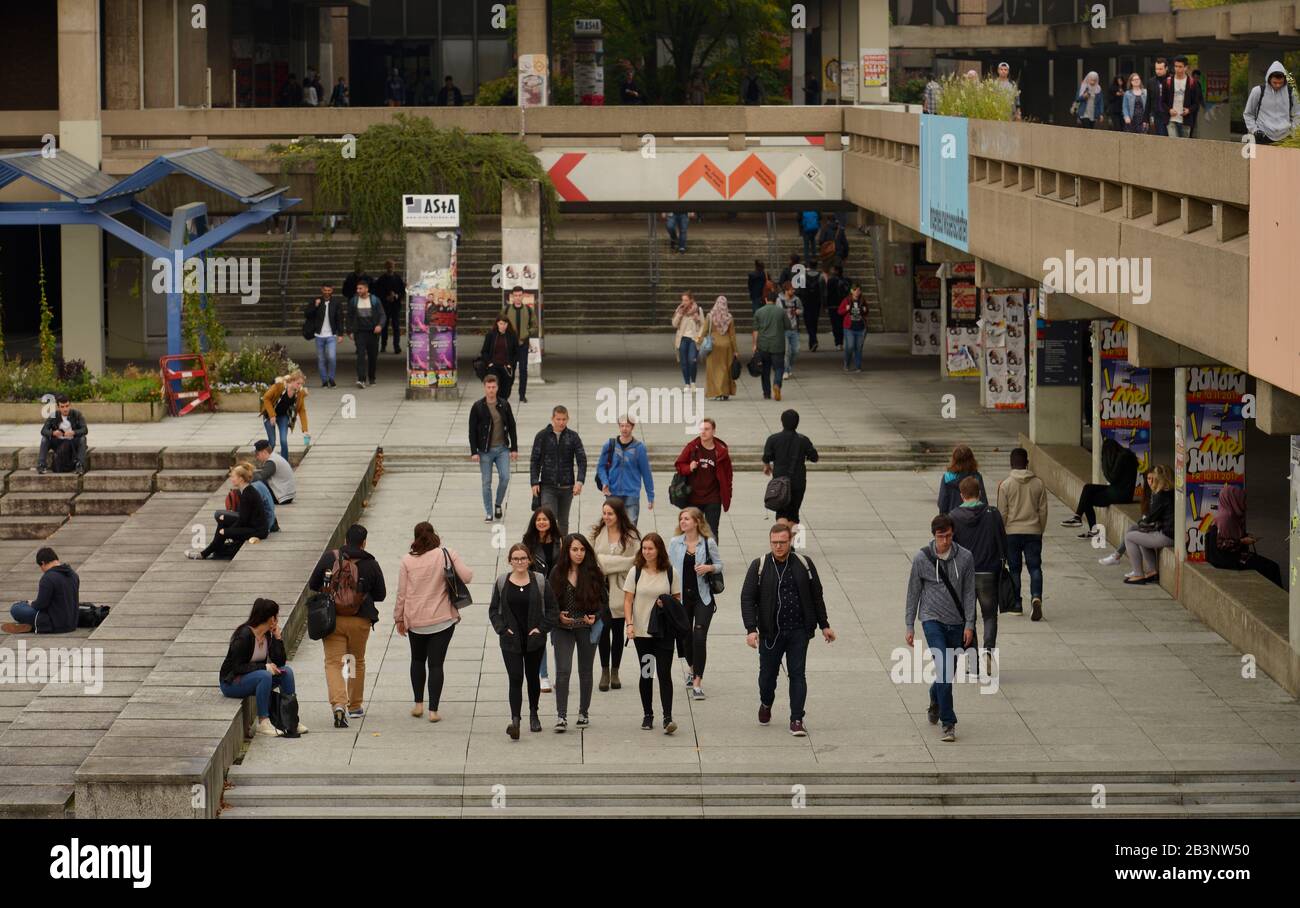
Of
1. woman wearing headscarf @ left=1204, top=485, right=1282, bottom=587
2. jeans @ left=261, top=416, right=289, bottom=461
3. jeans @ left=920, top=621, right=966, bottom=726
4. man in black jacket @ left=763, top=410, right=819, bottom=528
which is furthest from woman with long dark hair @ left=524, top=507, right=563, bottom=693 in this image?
jeans @ left=261, top=416, right=289, bottom=461

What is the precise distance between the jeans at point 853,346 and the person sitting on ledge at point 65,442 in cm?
1279

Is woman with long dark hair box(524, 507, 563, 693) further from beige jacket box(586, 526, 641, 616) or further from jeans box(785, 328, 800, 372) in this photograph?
jeans box(785, 328, 800, 372)

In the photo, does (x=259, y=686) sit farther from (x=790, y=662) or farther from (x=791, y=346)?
(x=791, y=346)

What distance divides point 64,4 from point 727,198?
11076mm

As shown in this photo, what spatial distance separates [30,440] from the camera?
86.0ft

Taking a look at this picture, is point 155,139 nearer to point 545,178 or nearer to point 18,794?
point 545,178

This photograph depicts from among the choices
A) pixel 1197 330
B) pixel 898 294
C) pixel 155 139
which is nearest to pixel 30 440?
pixel 155 139

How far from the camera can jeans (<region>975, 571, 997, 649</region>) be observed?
1571 cm

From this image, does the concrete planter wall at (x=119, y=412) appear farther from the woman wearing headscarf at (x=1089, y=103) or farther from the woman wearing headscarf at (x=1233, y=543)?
the woman wearing headscarf at (x=1233, y=543)

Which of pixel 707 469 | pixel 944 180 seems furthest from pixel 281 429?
pixel 944 180

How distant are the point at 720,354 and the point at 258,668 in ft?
51.3

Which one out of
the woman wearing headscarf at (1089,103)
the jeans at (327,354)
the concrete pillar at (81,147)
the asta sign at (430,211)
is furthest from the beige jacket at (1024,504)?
the concrete pillar at (81,147)

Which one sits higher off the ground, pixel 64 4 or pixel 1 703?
pixel 64 4
